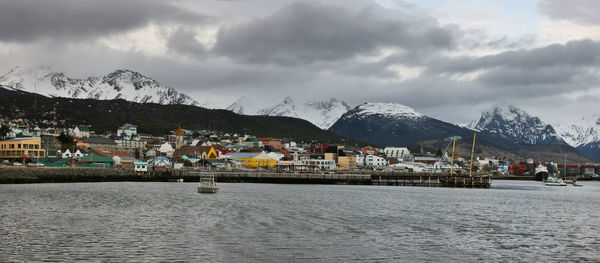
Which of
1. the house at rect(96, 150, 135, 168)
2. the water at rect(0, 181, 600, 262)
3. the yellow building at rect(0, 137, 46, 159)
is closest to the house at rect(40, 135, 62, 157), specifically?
the yellow building at rect(0, 137, 46, 159)

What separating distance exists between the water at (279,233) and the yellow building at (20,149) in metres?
97.8

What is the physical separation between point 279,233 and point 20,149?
446 feet

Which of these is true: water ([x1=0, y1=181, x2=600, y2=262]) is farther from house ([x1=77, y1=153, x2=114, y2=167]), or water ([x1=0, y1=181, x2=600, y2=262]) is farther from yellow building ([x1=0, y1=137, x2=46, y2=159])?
yellow building ([x1=0, y1=137, x2=46, y2=159])

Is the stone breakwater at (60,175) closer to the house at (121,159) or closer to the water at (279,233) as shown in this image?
the house at (121,159)

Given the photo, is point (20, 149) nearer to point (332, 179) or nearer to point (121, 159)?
point (121, 159)

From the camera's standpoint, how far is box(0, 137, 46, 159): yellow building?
499ft

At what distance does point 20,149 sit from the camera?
15225 cm

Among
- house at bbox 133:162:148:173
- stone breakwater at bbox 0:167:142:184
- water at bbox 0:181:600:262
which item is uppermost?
house at bbox 133:162:148:173

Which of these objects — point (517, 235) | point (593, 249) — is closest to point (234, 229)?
point (517, 235)

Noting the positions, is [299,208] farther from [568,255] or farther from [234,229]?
[568,255]

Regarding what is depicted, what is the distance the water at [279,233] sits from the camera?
32.3 metres

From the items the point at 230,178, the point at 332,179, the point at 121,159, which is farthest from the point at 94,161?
the point at 332,179

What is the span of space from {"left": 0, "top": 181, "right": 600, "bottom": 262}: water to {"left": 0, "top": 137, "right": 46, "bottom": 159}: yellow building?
321 ft

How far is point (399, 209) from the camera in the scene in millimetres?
64375
